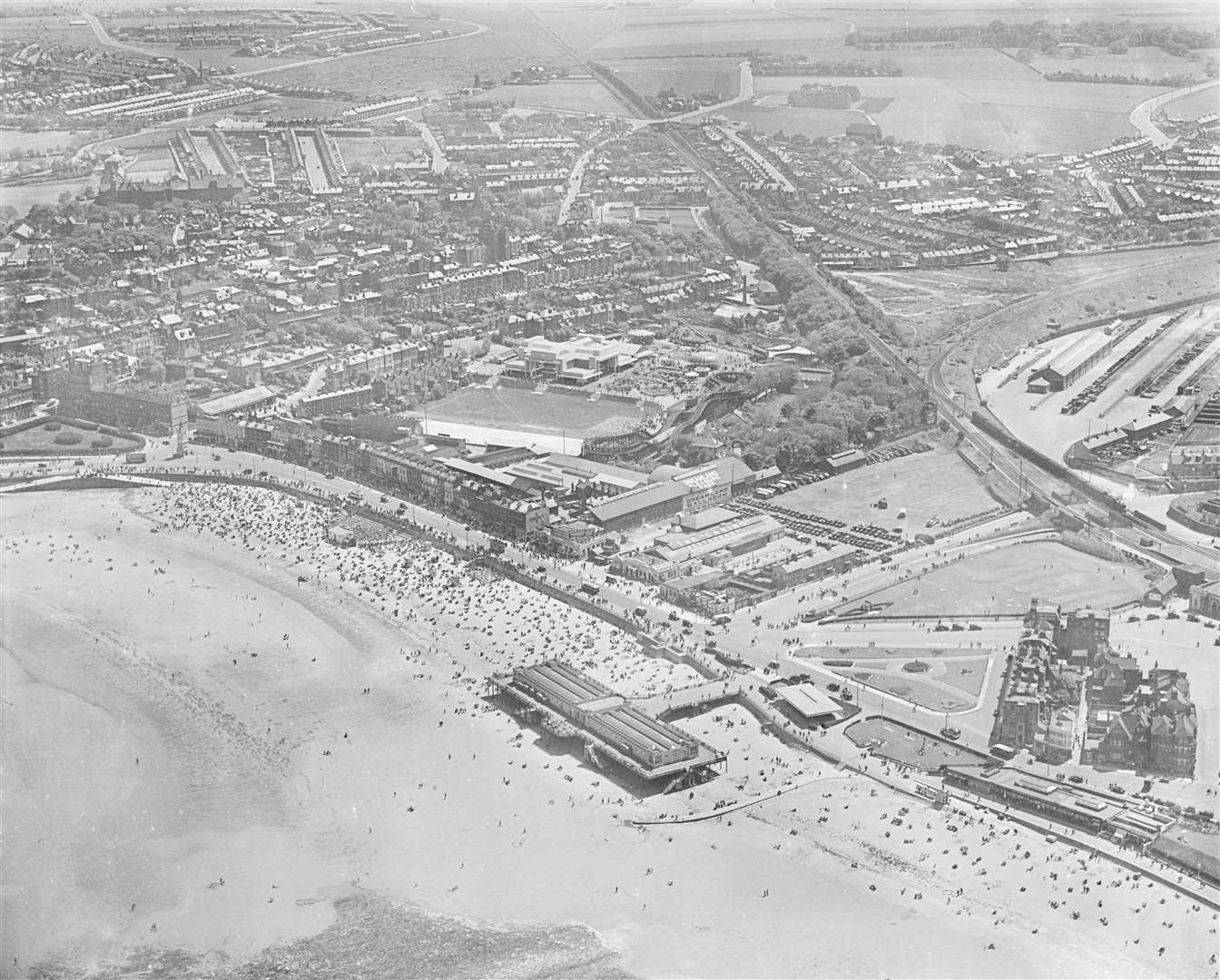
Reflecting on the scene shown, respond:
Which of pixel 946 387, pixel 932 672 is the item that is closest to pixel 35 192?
pixel 946 387

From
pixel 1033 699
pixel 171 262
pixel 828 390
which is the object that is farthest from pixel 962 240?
pixel 1033 699

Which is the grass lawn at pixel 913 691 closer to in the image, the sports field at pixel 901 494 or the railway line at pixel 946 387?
the sports field at pixel 901 494

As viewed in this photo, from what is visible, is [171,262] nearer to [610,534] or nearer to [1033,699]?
[610,534]

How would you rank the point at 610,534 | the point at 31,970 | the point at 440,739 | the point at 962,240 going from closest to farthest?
the point at 31,970 < the point at 440,739 < the point at 610,534 < the point at 962,240

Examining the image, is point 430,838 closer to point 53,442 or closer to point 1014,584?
point 1014,584

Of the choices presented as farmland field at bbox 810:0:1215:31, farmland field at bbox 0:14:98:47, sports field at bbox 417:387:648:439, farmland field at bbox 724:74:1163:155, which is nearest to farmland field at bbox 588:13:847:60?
farmland field at bbox 810:0:1215:31

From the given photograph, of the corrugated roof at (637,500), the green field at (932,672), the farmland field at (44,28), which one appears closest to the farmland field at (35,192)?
the farmland field at (44,28)
